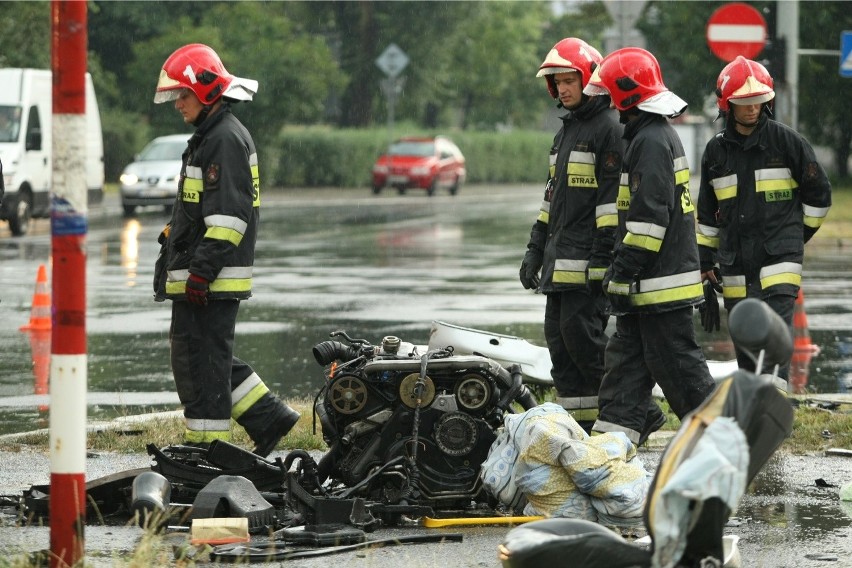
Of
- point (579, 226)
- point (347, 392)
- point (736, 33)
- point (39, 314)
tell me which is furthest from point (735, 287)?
point (736, 33)

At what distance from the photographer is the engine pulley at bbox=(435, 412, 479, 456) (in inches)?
263

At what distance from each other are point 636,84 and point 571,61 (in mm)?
705

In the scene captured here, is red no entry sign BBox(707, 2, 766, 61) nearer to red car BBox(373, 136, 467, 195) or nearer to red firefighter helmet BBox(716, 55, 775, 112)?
red firefighter helmet BBox(716, 55, 775, 112)

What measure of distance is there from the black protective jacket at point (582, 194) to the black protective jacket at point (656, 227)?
434 millimetres

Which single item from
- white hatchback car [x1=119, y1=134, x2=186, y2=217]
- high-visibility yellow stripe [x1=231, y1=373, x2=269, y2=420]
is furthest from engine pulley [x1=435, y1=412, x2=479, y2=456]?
white hatchback car [x1=119, y1=134, x2=186, y2=217]

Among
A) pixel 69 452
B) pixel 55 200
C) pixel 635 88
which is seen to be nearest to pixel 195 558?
pixel 69 452

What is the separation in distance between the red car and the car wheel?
56.6 ft

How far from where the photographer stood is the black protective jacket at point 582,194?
7.77 metres

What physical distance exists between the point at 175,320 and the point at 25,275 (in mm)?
11472

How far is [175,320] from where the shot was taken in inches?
292

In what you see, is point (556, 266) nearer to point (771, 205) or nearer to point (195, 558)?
point (771, 205)

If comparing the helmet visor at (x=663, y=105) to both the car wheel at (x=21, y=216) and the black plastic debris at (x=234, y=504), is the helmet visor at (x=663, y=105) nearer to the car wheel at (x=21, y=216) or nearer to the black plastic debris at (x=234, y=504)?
the black plastic debris at (x=234, y=504)

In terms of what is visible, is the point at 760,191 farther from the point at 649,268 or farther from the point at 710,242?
the point at 649,268

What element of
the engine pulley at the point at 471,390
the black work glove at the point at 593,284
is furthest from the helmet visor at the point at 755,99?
the engine pulley at the point at 471,390
